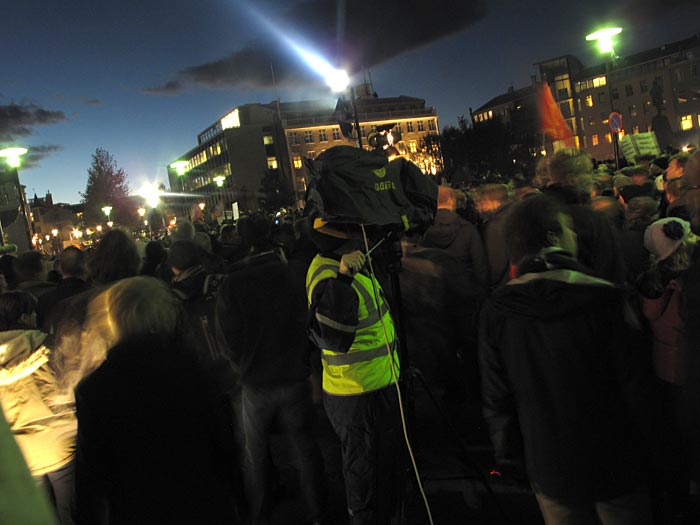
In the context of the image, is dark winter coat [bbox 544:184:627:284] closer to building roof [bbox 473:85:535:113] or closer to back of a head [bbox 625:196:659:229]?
back of a head [bbox 625:196:659:229]

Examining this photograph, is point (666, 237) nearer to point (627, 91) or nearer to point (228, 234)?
point (228, 234)

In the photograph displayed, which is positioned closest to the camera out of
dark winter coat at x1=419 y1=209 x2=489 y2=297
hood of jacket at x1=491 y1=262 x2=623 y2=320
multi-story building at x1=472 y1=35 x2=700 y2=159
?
hood of jacket at x1=491 y1=262 x2=623 y2=320

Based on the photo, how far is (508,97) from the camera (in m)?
101

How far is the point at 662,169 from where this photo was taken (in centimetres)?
780

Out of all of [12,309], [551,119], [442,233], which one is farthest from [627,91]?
[12,309]

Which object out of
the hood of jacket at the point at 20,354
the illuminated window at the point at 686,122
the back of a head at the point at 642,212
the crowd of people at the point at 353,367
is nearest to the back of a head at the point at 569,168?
the crowd of people at the point at 353,367

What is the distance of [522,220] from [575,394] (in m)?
0.80

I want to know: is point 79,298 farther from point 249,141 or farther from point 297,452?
point 249,141

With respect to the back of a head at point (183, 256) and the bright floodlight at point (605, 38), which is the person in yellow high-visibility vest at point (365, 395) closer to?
the back of a head at point (183, 256)

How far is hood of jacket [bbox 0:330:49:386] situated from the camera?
3.06 metres

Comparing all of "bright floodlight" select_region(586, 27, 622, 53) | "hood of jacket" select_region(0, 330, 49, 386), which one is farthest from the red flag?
"hood of jacket" select_region(0, 330, 49, 386)

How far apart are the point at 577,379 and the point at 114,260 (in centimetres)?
280

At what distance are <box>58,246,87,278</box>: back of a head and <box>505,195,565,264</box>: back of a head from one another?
3701 millimetres

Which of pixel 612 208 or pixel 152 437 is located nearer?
pixel 152 437
